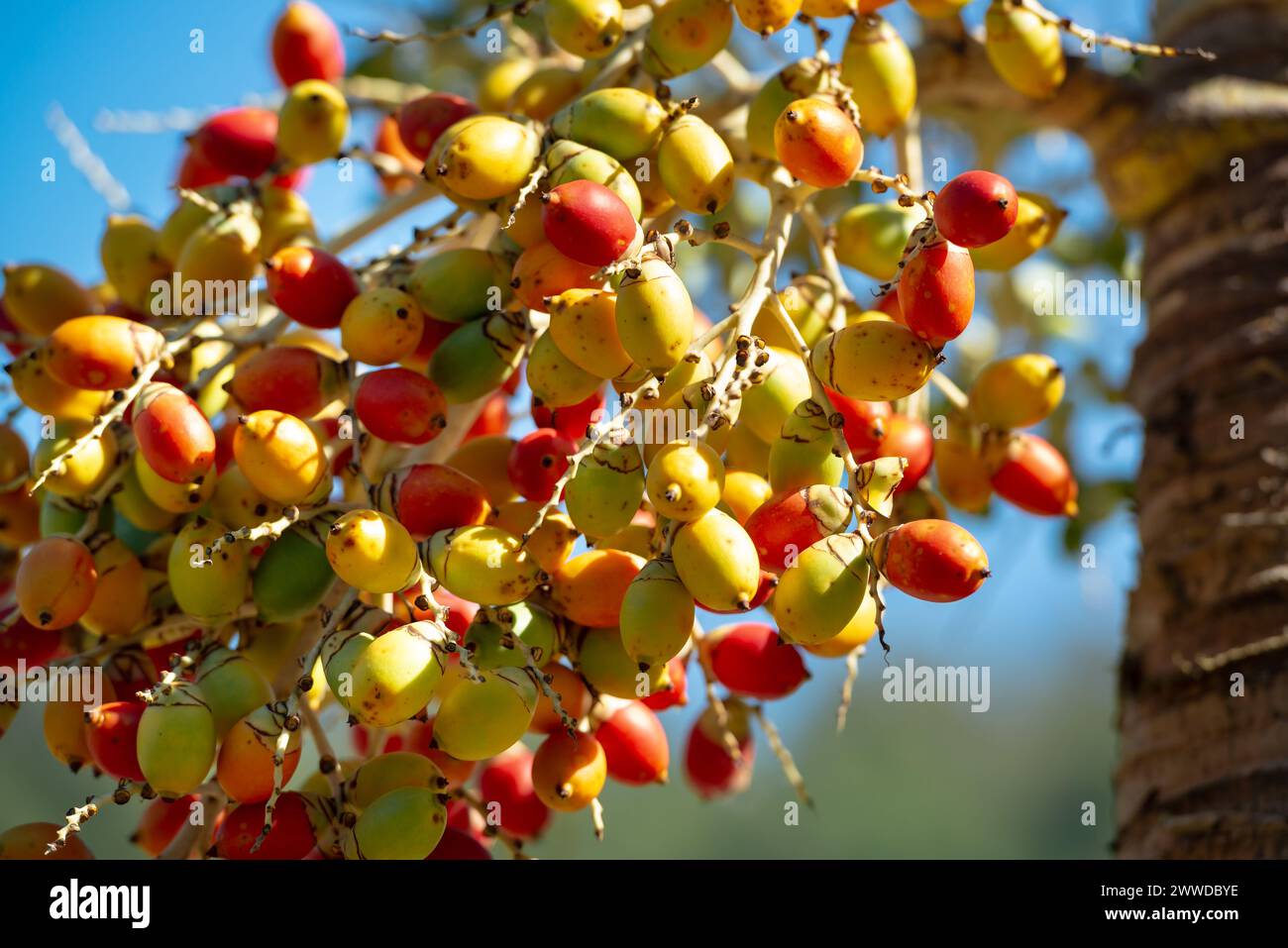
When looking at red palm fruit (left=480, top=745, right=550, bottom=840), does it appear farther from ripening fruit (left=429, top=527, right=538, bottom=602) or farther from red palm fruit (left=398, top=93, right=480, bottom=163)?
red palm fruit (left=398, top=93, right=480, bottom=163)

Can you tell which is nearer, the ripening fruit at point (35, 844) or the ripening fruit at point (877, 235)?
the ripening fruit at point (35, 844)

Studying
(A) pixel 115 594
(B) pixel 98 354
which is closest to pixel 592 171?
(B) pixel 98 354

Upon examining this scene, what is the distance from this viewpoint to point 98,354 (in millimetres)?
1517

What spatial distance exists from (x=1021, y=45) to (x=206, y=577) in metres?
1.38

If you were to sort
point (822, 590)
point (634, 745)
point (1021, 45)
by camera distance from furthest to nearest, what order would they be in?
point (1021, 45)
point (634, 745)
point (822, 590)

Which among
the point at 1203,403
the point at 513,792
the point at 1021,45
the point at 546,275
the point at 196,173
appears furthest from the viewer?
the point at 196,173

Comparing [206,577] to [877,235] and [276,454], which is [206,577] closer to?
[276,454]

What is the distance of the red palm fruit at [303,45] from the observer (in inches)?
84.5

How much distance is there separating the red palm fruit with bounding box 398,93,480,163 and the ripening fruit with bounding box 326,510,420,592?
63 centimetres

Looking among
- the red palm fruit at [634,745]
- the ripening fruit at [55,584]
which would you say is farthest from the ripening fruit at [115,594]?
the red palm fruit at [634,745]

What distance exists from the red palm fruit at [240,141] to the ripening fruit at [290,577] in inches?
31.5

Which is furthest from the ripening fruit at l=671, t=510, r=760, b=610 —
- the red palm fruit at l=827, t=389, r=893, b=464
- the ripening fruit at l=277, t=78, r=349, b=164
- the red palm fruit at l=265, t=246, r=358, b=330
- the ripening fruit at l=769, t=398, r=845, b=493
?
the ripening fruit at l=277, t=78, r=349, b=164

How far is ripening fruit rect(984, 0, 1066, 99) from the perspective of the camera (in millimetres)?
1854

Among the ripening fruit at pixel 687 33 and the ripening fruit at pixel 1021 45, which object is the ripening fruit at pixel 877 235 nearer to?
the ripening fruit at pixel 687 33
